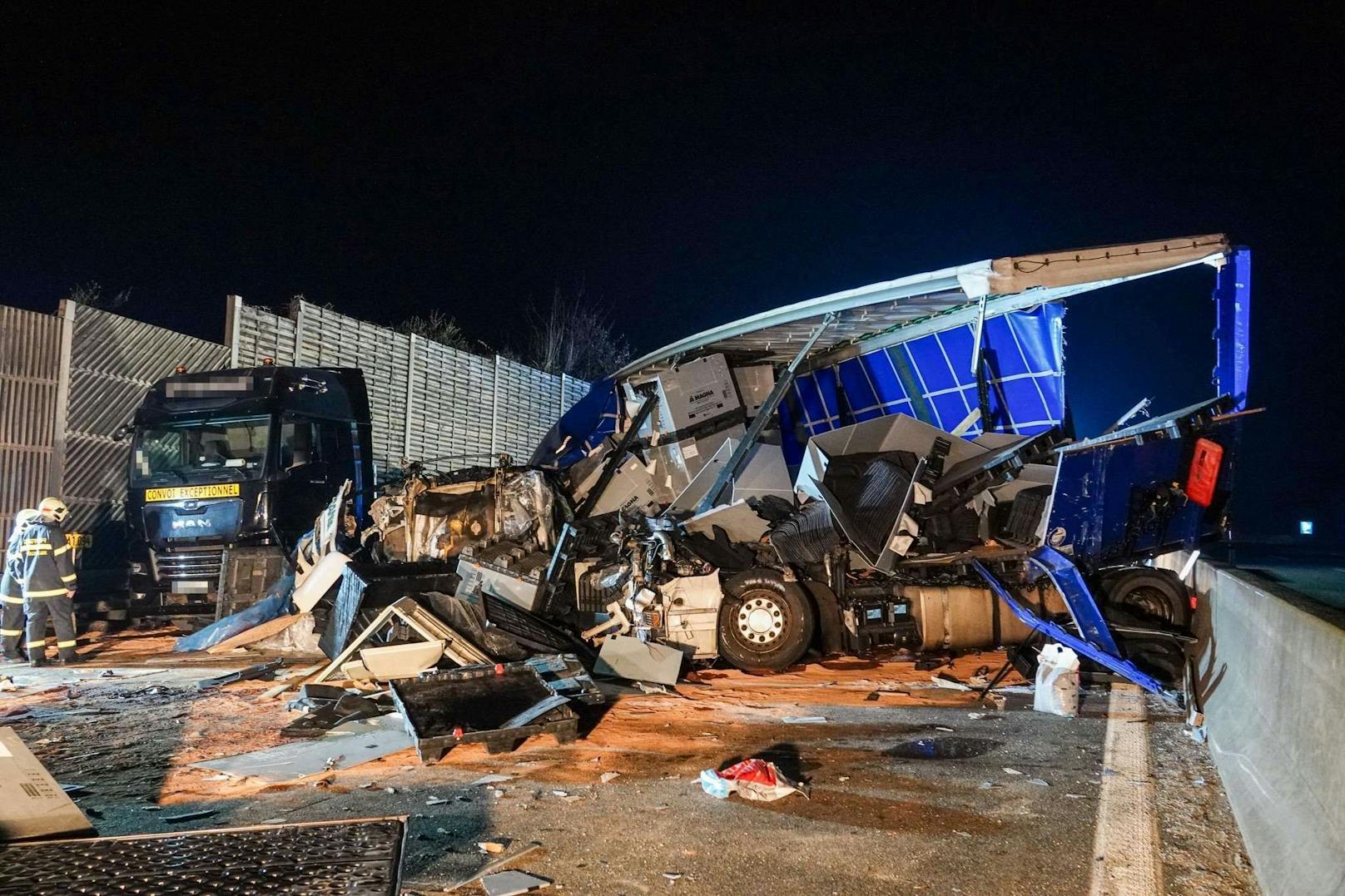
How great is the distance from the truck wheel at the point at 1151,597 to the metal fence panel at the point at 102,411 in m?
10.8

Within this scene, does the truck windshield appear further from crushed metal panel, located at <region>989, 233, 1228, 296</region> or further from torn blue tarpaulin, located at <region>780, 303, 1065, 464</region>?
crushed metal panel, located at <region>989, 233, 1228, 296</region>

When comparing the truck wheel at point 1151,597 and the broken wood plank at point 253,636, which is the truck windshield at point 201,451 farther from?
the truck wheel at point 1151,597

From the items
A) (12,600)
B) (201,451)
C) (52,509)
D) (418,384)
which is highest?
(418,384)

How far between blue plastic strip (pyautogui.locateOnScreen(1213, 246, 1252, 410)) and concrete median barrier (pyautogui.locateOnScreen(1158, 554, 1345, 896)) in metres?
2.64

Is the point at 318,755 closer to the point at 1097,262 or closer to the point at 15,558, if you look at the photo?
the point at 15,558

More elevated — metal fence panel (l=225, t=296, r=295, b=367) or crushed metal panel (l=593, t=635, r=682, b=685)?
metal fence panel (l=225, t=296, r=295, b=367)

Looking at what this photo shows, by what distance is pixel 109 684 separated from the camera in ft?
21.3

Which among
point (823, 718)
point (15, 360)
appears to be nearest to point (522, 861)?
point (823, 718)

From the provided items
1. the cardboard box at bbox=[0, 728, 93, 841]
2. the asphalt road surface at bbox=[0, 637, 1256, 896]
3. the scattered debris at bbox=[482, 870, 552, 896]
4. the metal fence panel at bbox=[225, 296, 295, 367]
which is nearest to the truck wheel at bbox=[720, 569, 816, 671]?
the asphalt road surface at bbox=[0, 637, 1256, 896]

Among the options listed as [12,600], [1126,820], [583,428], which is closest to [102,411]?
[12,600]

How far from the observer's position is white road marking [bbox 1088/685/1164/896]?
110 inches

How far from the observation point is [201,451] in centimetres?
944

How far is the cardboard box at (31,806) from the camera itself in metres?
2.00

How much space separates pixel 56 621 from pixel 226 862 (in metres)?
7.34
